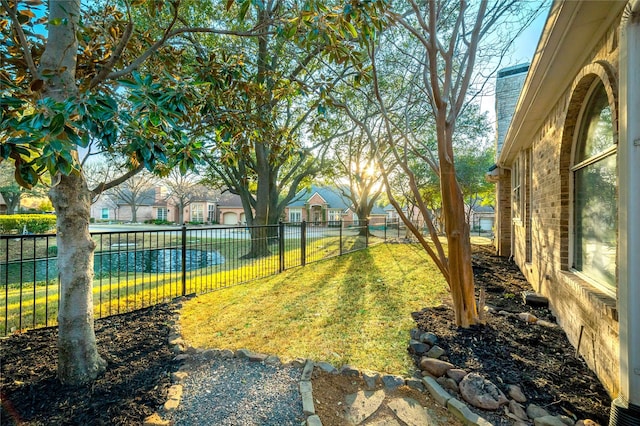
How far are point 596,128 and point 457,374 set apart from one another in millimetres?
2912

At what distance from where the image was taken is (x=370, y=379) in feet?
8.69

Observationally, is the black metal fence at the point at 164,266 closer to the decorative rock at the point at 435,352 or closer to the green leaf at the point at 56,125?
the green leaf at the point at 56,125

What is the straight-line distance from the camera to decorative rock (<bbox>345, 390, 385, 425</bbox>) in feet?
7.35

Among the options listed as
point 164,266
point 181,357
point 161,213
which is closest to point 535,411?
point 181,357

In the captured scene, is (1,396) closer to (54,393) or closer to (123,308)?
(54,393)

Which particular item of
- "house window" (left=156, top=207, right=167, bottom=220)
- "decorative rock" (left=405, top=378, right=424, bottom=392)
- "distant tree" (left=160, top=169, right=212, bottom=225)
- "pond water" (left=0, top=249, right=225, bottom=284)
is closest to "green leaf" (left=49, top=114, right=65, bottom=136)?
"pond water" (left=0, top=249, right=225, bottom=284)

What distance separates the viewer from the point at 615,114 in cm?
237

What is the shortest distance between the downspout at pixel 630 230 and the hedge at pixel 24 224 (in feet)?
80.7

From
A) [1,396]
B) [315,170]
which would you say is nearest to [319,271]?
[1,396]

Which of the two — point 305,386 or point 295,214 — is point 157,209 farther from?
point 305,386

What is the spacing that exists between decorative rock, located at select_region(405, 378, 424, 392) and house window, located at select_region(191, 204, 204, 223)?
41.5m

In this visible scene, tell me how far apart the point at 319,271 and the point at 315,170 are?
7.34m

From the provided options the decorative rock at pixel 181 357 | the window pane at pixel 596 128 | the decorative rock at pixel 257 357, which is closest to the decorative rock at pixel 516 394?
the decorative rock at pixel 257 357

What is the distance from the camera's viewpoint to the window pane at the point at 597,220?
2680mm
